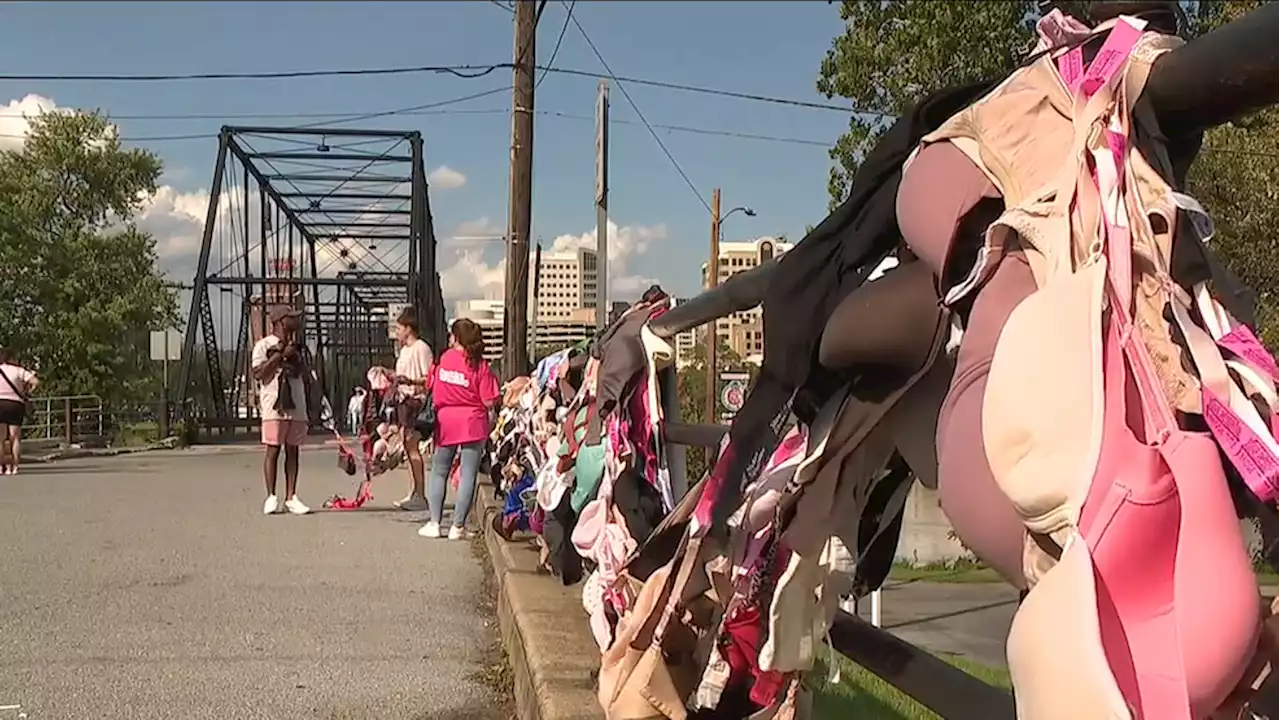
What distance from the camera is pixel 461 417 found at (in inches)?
363

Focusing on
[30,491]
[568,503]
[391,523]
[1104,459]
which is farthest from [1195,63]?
[30,491]

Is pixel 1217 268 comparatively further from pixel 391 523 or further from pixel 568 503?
pixel 391 523

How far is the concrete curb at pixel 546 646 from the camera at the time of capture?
3383 mm

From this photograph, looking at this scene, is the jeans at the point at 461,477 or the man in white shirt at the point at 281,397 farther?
the man in white shirt at the point at 281,397

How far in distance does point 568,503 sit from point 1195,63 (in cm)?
330

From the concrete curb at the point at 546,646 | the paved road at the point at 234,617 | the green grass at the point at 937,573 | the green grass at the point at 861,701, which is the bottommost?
the green grass at the point at 937,573

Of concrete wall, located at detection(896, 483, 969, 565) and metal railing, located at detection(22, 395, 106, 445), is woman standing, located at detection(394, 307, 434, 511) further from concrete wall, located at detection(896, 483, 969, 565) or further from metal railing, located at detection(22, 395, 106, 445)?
metal railing, located at detection(22, 395, 106, 445)

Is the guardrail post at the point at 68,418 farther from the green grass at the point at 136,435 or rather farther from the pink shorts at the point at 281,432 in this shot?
the pink shorts at the point at 281,432

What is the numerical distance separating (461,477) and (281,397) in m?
1.98

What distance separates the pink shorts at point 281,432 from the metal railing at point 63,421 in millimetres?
14896

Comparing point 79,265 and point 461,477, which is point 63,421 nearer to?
point 79,265

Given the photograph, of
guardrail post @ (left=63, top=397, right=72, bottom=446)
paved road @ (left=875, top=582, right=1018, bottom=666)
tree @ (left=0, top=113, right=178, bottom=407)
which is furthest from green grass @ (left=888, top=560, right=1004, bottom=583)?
tree @ (left=0, top=113, right=178, bottom=407)

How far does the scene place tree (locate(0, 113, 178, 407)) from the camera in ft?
100.0

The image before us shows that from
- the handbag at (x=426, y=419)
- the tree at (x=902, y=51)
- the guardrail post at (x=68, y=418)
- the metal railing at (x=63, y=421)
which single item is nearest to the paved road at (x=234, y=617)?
the handbag at (x=426, y=419)
